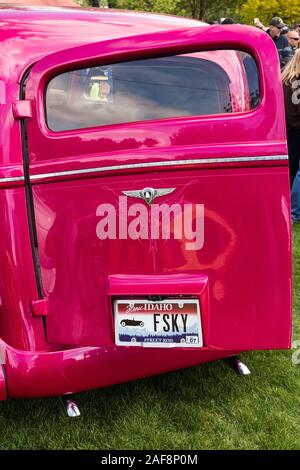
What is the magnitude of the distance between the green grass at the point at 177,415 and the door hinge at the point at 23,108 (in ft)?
4.65

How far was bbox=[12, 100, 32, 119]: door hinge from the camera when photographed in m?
2.02

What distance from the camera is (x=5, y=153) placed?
2035mm

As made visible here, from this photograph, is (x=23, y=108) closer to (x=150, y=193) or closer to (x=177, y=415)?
(x=150, y=193)

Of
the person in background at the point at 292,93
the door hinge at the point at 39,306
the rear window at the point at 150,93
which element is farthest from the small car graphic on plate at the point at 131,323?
the person in background at the point at 292,93

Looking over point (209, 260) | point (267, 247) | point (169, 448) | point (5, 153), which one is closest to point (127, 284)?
point (209, 260)

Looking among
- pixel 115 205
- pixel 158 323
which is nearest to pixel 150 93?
pixel 115 205

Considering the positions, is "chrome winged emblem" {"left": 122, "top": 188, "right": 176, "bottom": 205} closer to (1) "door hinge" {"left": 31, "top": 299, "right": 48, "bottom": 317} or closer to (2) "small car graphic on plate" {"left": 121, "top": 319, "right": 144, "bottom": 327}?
(2) "small car graphic on plate" {"left": 121, "top": 319, "right": 144, "bottom": 327}

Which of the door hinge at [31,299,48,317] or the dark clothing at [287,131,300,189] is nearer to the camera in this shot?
the door hinge at [31,299,48,317]

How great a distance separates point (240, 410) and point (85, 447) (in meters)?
0.77

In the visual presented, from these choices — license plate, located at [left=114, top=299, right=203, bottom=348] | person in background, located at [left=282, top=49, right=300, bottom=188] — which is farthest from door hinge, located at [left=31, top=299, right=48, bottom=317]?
person in background, located at [left=282, top=49, right=300, bottom=188]

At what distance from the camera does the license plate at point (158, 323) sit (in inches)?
77.4

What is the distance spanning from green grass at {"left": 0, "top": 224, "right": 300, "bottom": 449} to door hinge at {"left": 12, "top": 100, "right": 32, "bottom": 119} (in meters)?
1.42

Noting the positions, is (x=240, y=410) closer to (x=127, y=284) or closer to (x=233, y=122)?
(x=127, y=284)

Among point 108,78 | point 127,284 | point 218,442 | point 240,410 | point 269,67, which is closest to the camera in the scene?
point 269,67
